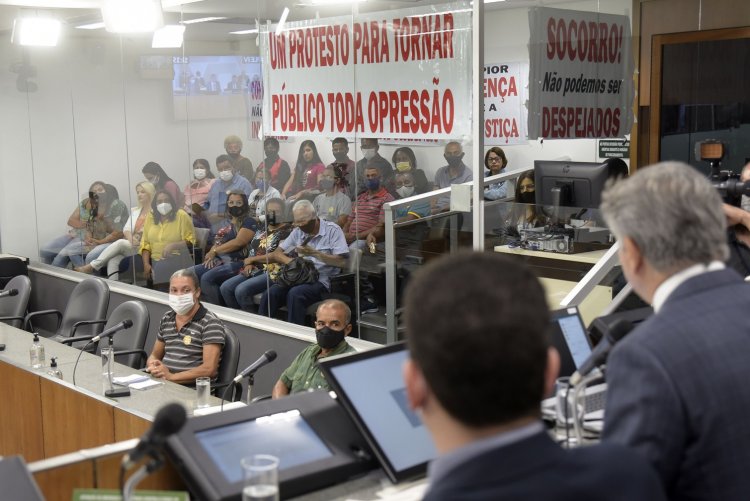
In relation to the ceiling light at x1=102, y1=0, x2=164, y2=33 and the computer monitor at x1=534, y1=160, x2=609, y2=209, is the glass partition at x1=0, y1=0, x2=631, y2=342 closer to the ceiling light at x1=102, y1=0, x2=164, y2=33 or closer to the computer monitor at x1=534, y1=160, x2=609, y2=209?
the computer monitor at x1=534, y1=160, x2=609, y2=209

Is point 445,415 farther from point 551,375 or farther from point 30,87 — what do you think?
point 30,87

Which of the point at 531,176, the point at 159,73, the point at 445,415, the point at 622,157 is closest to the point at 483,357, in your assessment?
the point at 445,415

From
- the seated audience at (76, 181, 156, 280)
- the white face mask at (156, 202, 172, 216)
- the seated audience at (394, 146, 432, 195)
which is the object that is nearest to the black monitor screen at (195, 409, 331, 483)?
the seated audience at (394, 146, 432, 195)

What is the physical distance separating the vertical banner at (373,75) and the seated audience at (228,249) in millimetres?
670

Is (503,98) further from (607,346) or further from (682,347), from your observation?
(682,347)

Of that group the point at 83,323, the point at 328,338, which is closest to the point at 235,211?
the point at 83,323

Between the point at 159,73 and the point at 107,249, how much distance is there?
5.78 ft

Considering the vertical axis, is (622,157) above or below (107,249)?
above

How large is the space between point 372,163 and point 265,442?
11.8ft

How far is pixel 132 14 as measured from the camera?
565 centimetres

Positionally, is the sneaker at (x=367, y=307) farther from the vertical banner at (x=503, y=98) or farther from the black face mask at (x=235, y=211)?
the black face mask at (x=235, y=211)

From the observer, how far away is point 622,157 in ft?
18.3

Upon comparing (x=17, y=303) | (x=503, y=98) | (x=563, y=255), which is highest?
(x=503, y=98)

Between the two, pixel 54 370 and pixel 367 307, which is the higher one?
pixel 367 307
